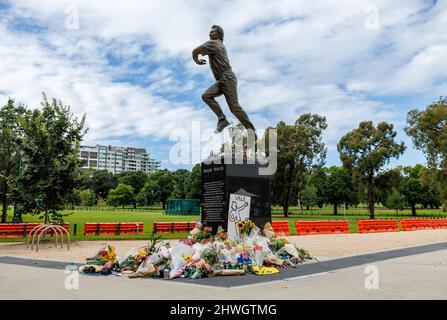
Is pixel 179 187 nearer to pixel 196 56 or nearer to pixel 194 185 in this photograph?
pixel 194 185

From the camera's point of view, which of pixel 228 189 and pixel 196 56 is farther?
pixel 196 56

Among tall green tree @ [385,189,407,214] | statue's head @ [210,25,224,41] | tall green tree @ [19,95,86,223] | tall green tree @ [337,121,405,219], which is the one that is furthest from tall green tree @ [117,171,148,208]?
statue's head @ [210,25,224,41]

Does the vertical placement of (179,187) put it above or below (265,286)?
above

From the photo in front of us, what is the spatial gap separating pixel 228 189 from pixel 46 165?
37.0 ft

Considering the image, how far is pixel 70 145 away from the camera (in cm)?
1969

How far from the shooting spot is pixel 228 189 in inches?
424

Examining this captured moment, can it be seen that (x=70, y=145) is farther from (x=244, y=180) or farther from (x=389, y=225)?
(x=389, y=225)

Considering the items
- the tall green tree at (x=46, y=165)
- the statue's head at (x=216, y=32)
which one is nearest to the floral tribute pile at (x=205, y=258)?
the statue's head at (x=216, y=32)

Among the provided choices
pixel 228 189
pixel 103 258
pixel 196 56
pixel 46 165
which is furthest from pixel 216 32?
pixel 46 165

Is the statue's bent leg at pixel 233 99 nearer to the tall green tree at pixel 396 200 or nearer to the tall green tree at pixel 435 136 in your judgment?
the tall green tree at pixel 435 136

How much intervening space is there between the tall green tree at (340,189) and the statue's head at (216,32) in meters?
74.4

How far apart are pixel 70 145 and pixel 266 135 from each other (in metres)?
38.2
